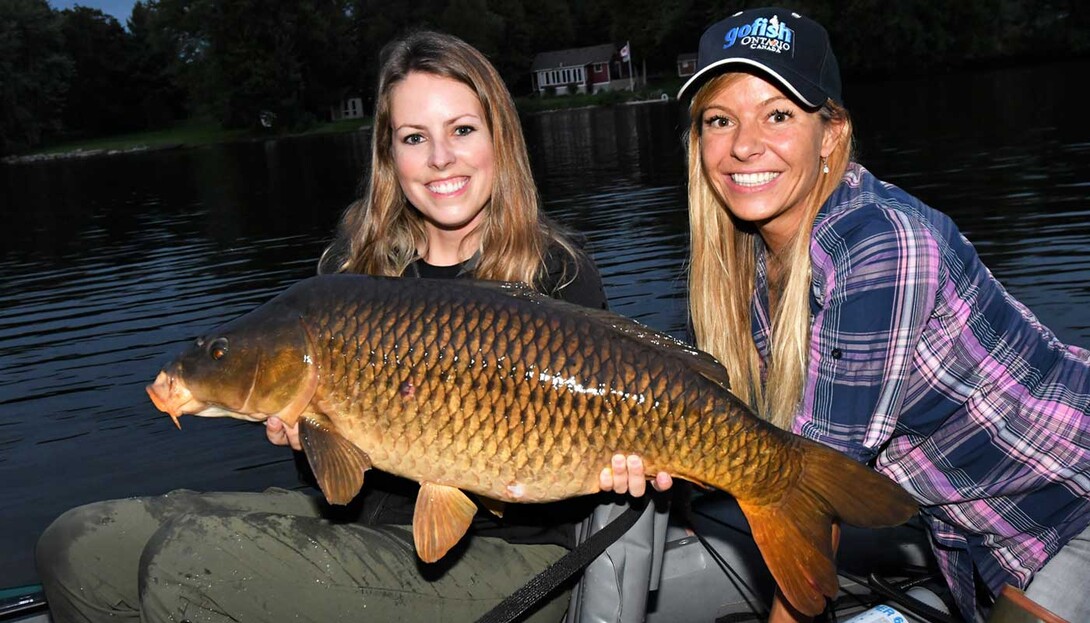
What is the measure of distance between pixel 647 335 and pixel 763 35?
2.40ft

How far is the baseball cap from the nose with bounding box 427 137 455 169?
0.68 metres

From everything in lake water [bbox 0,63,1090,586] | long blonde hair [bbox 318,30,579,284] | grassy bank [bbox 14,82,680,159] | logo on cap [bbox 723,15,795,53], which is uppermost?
grassy bank [bbox 14,82,680,159]

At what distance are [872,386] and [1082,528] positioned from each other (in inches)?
25.3

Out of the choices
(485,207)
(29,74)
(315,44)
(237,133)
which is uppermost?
(315,44)

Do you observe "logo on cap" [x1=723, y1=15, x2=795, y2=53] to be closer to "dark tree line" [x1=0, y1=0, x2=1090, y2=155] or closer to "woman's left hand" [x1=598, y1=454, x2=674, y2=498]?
"woman's left hand" [x1=598, y1=454, x2=674, y2=498]

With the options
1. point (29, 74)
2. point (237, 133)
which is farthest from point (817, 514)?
point (29, 74)

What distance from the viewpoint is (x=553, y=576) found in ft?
7.35

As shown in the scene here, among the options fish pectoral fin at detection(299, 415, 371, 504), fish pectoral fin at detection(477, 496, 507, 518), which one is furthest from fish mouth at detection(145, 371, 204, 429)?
fish pectoral fin at detection(477, 496, 507, 518)

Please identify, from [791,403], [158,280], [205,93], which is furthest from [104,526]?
[205,93]

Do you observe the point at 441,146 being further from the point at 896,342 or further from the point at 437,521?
the point at 896,342

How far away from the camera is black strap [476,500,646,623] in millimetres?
2217

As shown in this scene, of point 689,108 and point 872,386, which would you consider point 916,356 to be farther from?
point 689,108

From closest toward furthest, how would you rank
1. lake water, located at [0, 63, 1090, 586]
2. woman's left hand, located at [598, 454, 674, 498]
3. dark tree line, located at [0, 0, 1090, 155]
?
1. woman's left hand, located at [598, 454, 674, 498]
2. lake water, located at [0, 63, 1090, 586]
3. dark tree line, located at [0, 0, 1090, 155]

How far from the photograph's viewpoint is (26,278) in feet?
42.1
